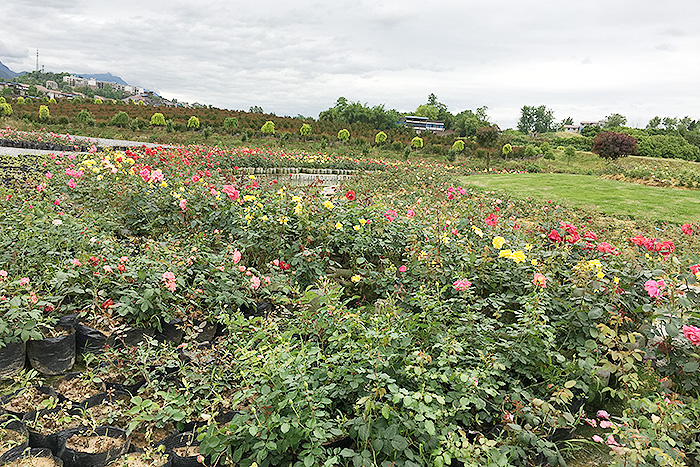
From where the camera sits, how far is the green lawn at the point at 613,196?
7.46m

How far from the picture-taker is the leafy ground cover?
170 centimetres

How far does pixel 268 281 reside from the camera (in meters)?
2.93

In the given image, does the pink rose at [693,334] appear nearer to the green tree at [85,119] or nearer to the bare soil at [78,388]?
the bare soil at [78,388]

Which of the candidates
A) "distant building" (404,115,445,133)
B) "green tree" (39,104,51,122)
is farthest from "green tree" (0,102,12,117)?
"distant building" (404,115,445,133)

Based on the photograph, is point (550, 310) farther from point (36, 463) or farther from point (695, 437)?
point (36, 463)

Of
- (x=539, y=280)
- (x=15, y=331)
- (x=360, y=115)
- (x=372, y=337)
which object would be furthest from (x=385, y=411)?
(x=360, y=115)

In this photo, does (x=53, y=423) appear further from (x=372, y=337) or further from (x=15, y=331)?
(x=372, y=337)

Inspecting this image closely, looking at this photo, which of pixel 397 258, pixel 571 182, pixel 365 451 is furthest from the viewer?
pixel 571 182

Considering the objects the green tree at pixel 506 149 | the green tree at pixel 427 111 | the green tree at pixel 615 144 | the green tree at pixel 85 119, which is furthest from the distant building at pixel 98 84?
the green tree at pixel 615 144

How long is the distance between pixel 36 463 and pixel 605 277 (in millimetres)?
3029

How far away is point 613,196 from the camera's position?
29.9ft

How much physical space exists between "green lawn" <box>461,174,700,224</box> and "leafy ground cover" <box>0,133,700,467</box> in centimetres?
492

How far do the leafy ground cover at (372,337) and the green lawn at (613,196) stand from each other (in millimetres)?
4921

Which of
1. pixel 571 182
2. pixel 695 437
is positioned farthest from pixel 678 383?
pixel 571 182
